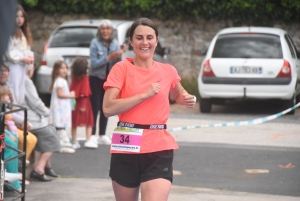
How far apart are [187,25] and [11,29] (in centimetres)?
1713

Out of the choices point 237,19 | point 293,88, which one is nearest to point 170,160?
point 293,88

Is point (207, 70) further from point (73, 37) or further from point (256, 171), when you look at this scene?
point (256, 171)

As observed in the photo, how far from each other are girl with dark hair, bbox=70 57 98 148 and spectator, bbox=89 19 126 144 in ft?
0.66

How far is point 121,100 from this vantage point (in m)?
4.29

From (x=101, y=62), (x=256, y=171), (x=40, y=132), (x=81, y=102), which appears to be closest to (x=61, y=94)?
(x=81, y=102)

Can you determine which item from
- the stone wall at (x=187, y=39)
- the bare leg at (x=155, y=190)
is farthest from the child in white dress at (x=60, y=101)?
the stone wall at (x=187, y=39)

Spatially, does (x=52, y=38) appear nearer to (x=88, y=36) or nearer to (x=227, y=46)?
(x=88, y=36)

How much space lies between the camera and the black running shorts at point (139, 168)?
4.28 metres

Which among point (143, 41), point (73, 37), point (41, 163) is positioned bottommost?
point (41, 163)

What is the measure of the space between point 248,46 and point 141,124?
10162 millimetres

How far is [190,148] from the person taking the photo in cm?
1027

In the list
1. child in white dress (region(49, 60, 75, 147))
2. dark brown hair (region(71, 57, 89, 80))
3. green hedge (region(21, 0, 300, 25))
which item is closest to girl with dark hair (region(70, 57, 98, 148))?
dark brown hair (region(71, 57, 89, 80))

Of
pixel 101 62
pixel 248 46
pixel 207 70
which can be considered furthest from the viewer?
pixel 248 46

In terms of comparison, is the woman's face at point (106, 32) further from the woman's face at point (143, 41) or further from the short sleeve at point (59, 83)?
the woman's face at point (143, 41)
